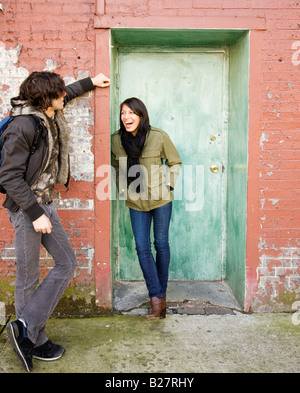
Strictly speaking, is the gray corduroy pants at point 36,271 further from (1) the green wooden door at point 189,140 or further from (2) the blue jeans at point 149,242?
(1) the green wooden door at point 189,140

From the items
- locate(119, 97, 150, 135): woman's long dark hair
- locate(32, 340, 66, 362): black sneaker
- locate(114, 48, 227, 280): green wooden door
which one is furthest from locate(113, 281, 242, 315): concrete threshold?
locate(119, 97, 150, 135): woman's long dark hair

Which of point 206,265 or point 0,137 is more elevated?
point 0,137

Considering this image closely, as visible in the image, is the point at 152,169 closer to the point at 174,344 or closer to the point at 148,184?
the point at 148,184

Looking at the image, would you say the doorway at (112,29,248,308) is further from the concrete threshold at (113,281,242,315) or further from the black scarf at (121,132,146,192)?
the black scarf at (121,132,146,192)

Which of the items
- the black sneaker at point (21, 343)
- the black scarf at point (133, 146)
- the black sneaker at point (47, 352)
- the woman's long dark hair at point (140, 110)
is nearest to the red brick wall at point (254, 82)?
the black scarf at point (133, 146)

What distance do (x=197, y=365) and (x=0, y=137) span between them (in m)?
2.07

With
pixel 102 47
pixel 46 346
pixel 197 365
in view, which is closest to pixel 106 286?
pixel 46 346

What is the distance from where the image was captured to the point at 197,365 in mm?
2824

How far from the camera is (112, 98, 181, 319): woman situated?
11.4 ft

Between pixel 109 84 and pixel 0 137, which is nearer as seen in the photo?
pixel 0 137

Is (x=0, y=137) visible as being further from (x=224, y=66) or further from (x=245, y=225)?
(x=224, y=66)

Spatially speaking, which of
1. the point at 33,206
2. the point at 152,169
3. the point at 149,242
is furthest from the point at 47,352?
the point at 152,169

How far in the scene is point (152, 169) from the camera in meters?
3.51

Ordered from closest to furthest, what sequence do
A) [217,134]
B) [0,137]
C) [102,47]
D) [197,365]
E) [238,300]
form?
1. [0,137]
2. [197,365]
3. [102,47]
4. [238,300]
5. [217,134]
